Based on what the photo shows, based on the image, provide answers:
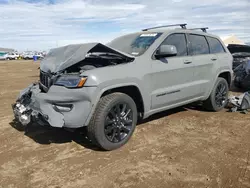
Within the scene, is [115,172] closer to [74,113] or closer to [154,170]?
[154,170]

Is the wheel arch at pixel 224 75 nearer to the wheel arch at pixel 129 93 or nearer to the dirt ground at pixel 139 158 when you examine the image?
the dirt ground at pixel 139 158

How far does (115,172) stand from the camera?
3.40 m

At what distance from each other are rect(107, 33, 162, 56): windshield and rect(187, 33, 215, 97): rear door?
Result: 952 mm

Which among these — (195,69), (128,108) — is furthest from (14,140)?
(195,69)

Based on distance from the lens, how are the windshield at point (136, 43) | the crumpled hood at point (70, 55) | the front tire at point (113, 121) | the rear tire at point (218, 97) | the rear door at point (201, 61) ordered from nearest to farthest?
1. the front tire at point (113, 121)
2. the crumpled hood at point (70, 55)
3. the windshield at point (136, 43)
4. the rear door at point (201, 61)
5. the rear tire at point (218, 97)

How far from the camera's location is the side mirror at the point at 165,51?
441cm

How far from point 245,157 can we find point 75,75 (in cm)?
259

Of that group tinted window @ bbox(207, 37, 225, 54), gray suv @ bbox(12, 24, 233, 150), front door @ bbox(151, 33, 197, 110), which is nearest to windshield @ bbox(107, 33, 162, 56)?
gray suv @ bbox(12, 24, 233, 150)

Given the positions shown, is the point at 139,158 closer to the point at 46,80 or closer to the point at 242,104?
the point at 46,80

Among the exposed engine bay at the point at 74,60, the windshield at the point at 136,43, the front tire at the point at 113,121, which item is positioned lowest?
the front tire at the point at 113,121

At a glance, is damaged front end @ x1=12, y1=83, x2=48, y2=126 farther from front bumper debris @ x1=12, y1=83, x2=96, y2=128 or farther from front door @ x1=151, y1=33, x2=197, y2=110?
front door @ x1=151, y1=33, x2=197, y2=110

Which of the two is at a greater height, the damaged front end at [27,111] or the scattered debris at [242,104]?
the damaged front end at [27,111]

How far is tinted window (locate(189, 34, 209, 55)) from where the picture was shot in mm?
5430

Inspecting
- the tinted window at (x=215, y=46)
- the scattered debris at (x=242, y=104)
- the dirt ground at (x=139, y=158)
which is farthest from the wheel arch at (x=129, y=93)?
the scattered debris at (x=242, y=104)
